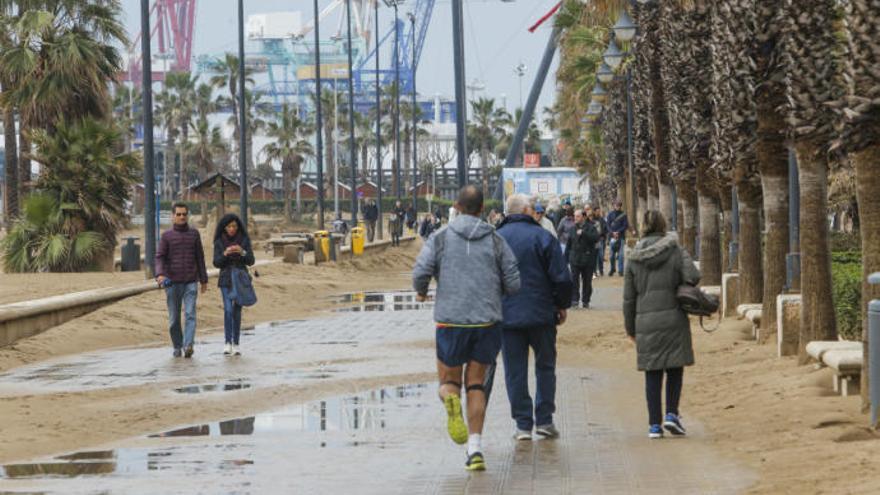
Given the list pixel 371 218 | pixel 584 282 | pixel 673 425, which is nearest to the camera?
pixel 673 425

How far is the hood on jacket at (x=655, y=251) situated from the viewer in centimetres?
1247

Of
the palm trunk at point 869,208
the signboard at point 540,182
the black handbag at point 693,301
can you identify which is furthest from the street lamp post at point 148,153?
the signboard at point 540,182

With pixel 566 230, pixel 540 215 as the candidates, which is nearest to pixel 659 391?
pixel 540 215

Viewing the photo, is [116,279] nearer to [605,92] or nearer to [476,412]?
[605,92]

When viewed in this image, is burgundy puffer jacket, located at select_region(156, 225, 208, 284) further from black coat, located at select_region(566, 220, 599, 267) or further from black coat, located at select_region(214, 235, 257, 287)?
Result: black coat, located at select_region(566, 220, 599, 267)

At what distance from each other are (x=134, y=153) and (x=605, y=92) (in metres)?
14.0

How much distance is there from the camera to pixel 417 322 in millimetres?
26469

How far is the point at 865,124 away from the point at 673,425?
8.37 feet

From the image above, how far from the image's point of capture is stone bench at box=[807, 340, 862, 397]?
13727mm

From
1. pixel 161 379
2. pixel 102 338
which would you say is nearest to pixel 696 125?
pixel 102 338

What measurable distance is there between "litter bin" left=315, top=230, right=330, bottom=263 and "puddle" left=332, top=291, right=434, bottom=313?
1242 centimetres

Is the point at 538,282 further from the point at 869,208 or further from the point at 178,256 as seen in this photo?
the point at 178,256

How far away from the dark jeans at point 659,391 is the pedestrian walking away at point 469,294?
1630 millimetres

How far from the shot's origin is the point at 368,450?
12.0 meters
